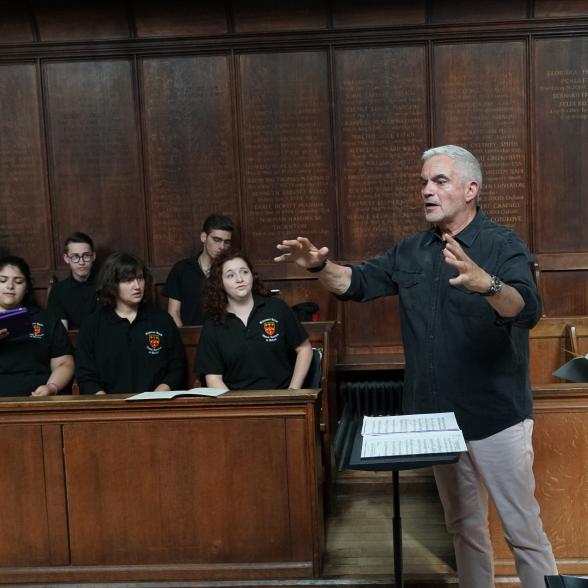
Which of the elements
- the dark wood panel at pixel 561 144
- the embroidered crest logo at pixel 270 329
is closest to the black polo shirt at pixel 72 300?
the embroidered crest logo at pixel 270 329

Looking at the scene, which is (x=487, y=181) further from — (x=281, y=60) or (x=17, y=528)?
(x=17, y=528)

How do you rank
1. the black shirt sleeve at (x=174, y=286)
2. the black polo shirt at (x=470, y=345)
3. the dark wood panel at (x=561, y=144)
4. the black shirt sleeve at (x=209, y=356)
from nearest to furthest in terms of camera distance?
1. the black polo shirt at (x=470, y=345)
2. the black shirt sleeve at (x=209, y=356)
3. the black shirt sleeve at (x=174, y=286)
4. the dark wood panel at (x=561, y=144)

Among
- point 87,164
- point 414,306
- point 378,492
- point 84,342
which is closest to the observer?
point 414,306

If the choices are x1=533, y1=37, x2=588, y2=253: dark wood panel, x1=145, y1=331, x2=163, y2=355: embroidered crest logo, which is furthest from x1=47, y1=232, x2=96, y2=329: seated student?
x1=533, y1=37, x2=588, y2=253: dark wood panel

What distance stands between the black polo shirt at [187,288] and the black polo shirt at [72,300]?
57 cm

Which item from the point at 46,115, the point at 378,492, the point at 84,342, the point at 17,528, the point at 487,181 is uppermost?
the point at 46,115

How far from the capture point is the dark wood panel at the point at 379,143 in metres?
5.75

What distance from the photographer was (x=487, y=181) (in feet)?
18.9

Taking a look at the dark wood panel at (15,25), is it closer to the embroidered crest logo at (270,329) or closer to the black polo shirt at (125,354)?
the black polo shirt at (125,354)

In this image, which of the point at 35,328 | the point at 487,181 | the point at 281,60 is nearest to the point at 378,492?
the point at 35,328

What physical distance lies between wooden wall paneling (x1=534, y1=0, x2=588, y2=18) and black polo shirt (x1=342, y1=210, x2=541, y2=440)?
155 inches

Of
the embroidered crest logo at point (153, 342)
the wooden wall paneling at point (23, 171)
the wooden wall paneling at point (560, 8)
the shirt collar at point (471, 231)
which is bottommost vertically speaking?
the embroidered crest logo at point (153, 342)

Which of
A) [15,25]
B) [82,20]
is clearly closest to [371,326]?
[82,20]

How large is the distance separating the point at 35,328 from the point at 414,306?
2293 millimetres
